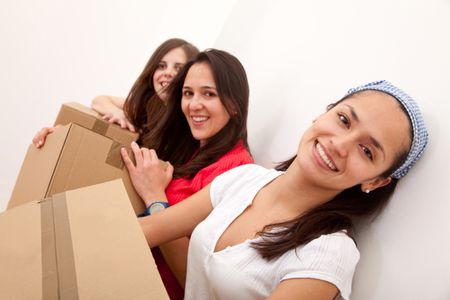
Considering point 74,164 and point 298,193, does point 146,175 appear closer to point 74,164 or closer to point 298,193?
point 74,164

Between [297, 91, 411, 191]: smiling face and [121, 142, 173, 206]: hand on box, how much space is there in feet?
1.62

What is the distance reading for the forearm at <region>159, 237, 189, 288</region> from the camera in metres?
1.04

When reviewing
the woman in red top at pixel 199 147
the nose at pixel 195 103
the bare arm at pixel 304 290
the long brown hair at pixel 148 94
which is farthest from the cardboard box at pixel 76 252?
the long brown hair at pixel 148 94

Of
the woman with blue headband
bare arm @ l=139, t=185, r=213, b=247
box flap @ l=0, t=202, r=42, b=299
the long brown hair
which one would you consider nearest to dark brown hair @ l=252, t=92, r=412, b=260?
the woman with blue headband

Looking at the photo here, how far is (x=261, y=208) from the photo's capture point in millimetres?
896

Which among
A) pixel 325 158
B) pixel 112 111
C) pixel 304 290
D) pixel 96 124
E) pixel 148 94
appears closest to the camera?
pixel 304 290

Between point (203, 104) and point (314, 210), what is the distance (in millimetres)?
608

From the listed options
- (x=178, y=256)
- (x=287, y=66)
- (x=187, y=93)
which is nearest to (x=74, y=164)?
(x=178, y=256)

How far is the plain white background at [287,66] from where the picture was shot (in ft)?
2.39

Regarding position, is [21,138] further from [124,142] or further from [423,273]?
[423,273]

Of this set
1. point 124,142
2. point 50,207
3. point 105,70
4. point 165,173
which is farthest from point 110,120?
point 105,70

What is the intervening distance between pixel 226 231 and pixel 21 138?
6.03 ft

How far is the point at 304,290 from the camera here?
26.2 inches

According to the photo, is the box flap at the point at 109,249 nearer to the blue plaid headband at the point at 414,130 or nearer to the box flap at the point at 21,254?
the box flap at the point at 21,254
